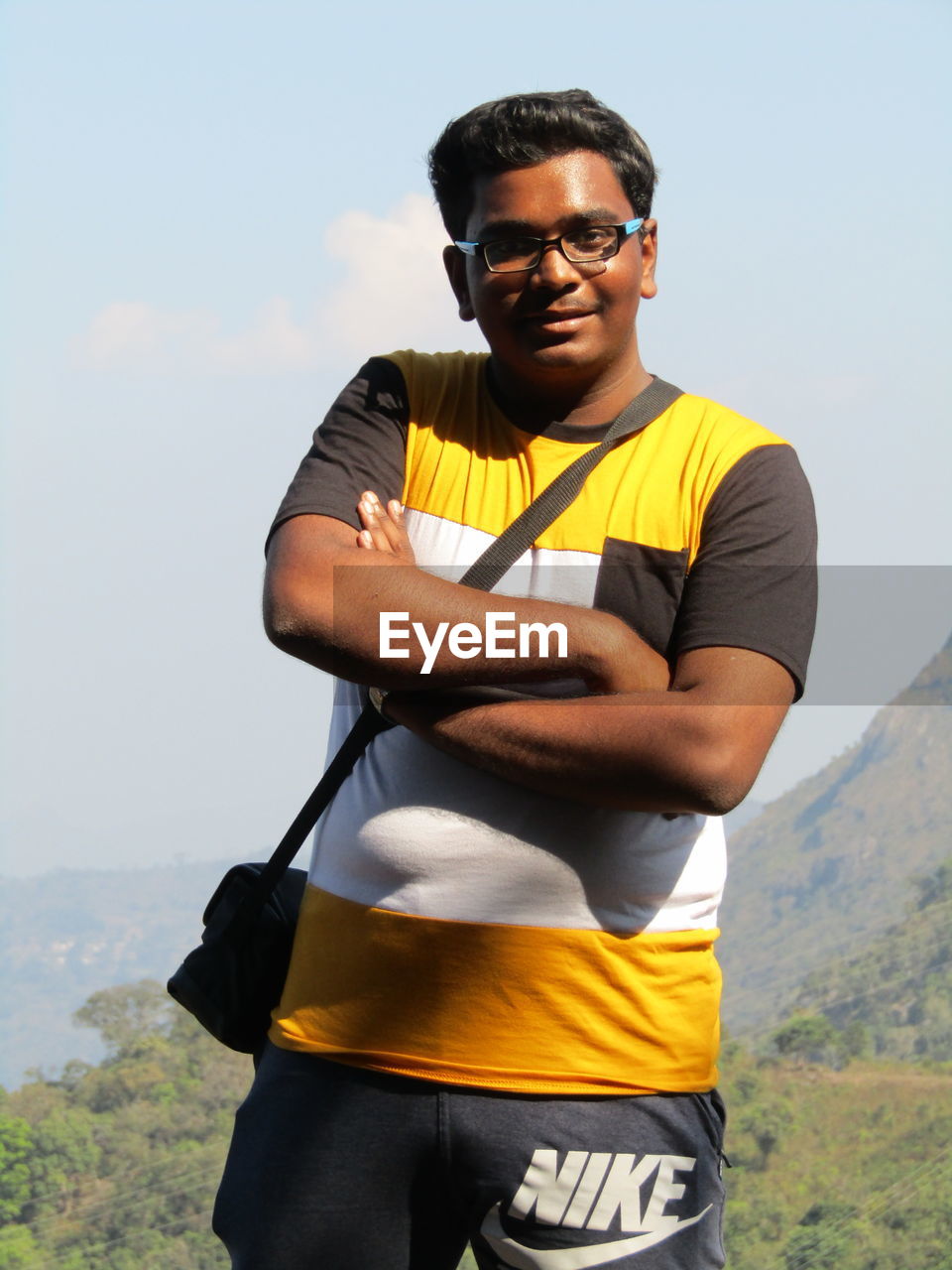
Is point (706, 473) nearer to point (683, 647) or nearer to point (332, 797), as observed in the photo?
point (683, 647)

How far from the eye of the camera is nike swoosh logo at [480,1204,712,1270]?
1650 mm

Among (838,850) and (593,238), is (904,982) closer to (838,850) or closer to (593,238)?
(593,238)

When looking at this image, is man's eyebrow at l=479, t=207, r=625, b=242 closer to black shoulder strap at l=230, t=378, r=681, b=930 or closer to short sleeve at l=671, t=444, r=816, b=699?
black shoulder strap at l=230, t=378, r=681, b=930

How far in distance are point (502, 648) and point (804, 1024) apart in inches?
390

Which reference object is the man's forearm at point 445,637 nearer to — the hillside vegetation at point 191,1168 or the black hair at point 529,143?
the black hair at point 529,143

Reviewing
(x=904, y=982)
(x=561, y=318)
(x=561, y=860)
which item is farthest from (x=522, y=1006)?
(x=904, y=982)

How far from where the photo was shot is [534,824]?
5.61 ft

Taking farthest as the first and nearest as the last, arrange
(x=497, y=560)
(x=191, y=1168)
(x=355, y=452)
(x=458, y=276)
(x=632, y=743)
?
1. (x=191, y=1168)
2. (x=458, y=276)
3. (x=355, y=452)
4. (x=497, y=560)
5. (x=632, y=743)

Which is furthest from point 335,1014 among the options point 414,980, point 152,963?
point 152,963

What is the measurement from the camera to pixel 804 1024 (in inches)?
424

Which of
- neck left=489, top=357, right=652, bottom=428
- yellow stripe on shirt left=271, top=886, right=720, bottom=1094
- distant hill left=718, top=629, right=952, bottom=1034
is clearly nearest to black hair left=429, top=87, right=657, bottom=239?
neck left=489, top=357, right=652, bottom=428

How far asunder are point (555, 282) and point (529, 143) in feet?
0.70

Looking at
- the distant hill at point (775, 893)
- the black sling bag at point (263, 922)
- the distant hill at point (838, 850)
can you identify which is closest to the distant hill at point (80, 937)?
the distant hill at point (775, 893)

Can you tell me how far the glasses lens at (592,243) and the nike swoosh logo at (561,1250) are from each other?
1212mm
